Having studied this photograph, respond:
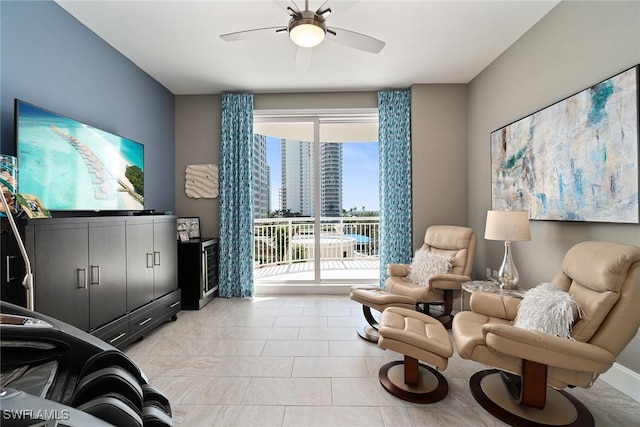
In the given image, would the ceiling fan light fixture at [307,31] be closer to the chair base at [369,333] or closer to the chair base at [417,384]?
the chair base at [417,384]

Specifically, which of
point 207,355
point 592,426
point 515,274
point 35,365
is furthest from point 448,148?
point 35,365

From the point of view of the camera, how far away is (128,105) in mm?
3221

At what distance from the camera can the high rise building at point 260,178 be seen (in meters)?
4.33

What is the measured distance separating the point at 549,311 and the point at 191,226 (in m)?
4.01

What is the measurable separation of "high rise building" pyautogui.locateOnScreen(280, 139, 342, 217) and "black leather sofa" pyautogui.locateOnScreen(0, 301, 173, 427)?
3728 millimetres

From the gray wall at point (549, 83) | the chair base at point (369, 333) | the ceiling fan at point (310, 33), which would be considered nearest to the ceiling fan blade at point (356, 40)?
the ceiling fan at point (310, 33)

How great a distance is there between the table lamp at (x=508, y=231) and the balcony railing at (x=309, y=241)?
252cm

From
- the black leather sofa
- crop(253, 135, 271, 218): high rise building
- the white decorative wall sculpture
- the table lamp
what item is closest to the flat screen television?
the white decorative wall sculpture

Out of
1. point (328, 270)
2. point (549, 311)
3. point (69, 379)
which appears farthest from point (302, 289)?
point (69, 379)

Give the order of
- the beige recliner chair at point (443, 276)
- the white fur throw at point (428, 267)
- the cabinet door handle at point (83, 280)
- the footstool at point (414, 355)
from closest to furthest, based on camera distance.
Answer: the footstool at point (414, 355), the cabinet door handle at point (83, 280), the beige recliner chair at point (443, 276), the white fur throw at point (428, 267)

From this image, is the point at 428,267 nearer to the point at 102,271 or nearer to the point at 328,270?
the point at 328,270

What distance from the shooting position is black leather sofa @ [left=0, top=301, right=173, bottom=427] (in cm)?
46

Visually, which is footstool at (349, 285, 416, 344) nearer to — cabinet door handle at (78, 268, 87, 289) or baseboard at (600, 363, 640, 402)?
baseboard at (600, 363, 640, 402)

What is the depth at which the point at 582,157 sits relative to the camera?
2135mm
